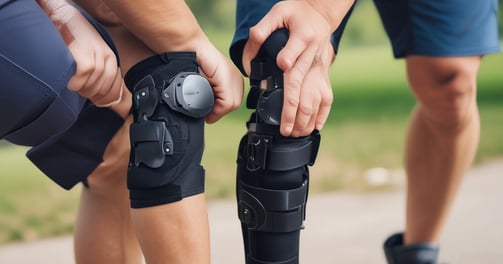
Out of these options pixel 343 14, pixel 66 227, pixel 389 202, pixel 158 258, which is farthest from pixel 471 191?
pixel 158 258

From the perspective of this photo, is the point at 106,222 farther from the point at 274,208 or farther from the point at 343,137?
the point at 343,137

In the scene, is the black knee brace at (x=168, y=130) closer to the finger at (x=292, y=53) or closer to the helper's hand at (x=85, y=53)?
the helper's hand at (x=85, y=53)

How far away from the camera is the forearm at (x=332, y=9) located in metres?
2.34

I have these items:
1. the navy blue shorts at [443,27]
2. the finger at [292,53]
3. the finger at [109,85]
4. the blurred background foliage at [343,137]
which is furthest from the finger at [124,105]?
the blurred background foliage at [343,137]

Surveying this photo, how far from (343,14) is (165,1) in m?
0.51

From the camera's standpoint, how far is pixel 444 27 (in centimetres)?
304

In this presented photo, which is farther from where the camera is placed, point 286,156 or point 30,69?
point 286,156

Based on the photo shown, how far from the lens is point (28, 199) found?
4699 mm

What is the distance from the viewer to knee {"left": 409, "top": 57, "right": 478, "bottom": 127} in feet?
9.98

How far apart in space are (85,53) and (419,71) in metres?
1.35

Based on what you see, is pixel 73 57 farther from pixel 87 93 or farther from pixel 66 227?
pixel 66 227

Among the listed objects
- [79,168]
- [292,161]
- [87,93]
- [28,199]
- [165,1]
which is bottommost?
[28,199]

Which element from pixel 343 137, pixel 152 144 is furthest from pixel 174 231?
pixel 343 137

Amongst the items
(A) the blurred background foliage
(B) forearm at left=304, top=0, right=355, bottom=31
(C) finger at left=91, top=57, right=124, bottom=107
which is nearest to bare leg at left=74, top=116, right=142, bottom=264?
(C) finger at left=91, top=57, right=124, bottom=107
